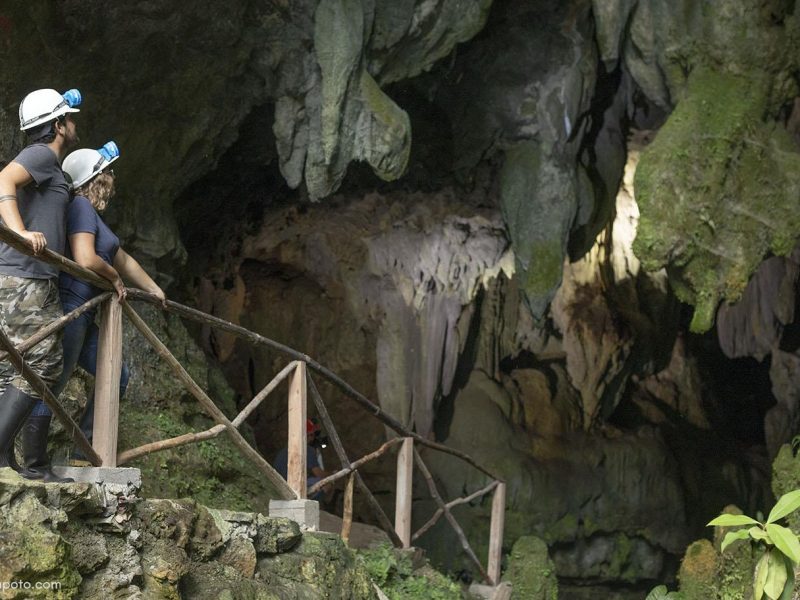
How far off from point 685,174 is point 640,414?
887 centimetres

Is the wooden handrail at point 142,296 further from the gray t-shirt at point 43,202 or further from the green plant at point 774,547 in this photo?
the green plant at point 774,547

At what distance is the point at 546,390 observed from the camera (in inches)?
632

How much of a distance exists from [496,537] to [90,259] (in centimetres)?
469

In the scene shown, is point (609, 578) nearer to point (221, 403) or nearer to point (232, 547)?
point (221, 403)

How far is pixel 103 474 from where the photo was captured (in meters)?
3.67

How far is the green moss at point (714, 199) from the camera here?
8.51 m

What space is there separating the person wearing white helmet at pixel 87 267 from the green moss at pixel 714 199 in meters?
5.27

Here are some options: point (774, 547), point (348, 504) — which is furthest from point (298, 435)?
point (774, 547)

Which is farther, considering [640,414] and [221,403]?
[640,414]

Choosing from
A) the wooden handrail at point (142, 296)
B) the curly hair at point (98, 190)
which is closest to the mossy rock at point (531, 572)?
the wooden handrail at point (142, 296)

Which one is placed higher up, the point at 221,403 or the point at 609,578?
the point at 221,403

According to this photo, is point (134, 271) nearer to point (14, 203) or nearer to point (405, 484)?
point (14, 203)

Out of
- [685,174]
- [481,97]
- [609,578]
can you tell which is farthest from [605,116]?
[609,578]

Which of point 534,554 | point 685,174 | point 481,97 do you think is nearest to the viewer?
point 685,174
